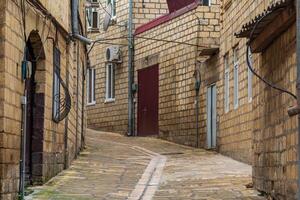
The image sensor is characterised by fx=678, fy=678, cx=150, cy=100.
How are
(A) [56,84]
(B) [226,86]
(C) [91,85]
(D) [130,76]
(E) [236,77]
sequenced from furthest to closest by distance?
(C) [91,85] < (D) [130,76] < (B) [226,86] < (E) [236,77] < (A) [56,84]

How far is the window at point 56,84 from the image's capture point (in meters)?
13.4

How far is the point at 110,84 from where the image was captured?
2831 centimetres

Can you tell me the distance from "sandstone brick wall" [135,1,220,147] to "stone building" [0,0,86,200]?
5.48m

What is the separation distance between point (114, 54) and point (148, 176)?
529 inches

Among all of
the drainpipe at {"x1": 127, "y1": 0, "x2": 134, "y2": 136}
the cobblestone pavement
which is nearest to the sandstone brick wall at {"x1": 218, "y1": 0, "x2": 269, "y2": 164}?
the cobblestone pavement

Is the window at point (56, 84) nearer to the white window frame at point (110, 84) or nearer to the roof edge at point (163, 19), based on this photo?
the roof edge at point (163, 19)

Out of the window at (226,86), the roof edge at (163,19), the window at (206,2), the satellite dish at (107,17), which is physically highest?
the satellite dish at (107,17)

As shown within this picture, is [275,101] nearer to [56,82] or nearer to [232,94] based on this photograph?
[56,82]

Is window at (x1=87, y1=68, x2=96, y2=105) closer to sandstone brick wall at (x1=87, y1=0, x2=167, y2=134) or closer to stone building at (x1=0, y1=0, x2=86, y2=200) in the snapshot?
sandstone brick wall at (x1=87, y1=0, x2=167, y2=134)

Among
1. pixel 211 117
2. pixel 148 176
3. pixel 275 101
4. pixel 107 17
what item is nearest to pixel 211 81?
pixel 211 117

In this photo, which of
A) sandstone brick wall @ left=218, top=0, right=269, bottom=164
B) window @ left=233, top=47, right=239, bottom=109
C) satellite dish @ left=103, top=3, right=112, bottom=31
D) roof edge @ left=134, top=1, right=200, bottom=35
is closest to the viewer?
sandstone brick wall @ left=218, top=0, right=269, bottom=164

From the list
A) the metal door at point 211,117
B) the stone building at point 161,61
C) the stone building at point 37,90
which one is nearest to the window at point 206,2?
the stone building at point 161,61

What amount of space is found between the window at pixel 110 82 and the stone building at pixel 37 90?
34.7 feet

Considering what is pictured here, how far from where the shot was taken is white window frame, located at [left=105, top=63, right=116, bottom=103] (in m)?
28.0
